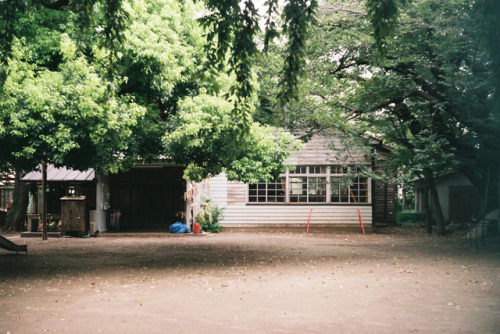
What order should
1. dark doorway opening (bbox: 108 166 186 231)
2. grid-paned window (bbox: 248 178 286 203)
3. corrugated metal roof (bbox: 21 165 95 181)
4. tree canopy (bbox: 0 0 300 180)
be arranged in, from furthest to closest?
dark doorway opening (bbox: 108 166 186 231), grid-paned window (bbox: 248 178 286 203), corrugated metal roof (bbox: 21 165 95 181), tree canopy (bbox: 0 0 300 180)

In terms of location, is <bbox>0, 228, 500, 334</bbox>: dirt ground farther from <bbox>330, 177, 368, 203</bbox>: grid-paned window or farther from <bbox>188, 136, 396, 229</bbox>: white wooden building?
<bbox>330, 177, 368, 203</bbox>: grid-paned window

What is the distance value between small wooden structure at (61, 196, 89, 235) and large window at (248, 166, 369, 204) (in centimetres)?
735

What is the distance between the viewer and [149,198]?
936 inches

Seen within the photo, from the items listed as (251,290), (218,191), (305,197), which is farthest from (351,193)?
(251,290)

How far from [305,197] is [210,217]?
14.9 feet

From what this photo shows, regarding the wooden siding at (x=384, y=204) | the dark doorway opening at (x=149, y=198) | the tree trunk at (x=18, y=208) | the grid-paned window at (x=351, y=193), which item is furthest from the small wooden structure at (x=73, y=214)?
the wooden siding at (x=384, y=204)

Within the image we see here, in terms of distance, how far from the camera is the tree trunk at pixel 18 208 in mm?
22328

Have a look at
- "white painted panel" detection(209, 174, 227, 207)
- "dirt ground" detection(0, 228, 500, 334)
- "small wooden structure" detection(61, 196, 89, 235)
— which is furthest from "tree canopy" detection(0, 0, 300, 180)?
"white painted panel" detection(209, 174, 227, 207)

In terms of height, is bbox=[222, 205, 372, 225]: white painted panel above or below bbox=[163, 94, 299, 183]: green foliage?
below

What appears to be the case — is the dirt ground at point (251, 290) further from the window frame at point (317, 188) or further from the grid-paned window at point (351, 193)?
the grid-paned window at point (351, 193)

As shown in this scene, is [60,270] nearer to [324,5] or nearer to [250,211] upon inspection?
[324,5]

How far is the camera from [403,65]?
1590cm

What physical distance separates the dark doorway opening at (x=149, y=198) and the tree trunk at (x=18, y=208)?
3.86 metres

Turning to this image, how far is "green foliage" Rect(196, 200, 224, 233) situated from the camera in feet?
70.6
